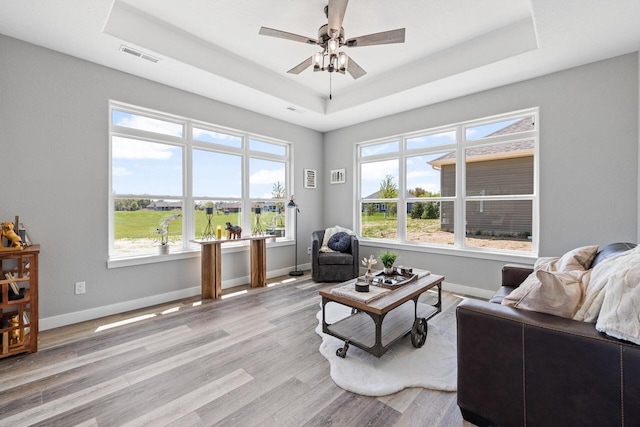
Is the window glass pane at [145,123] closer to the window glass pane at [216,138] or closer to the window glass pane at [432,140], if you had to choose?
the window glass pane at [216,138]

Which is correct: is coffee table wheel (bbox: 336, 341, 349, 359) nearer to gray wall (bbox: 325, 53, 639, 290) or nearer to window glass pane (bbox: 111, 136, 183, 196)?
gray wall (bbox: 325, 53, 639, 290)

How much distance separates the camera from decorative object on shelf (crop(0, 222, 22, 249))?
2428 millimetres

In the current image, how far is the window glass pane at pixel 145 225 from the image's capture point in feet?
11.5

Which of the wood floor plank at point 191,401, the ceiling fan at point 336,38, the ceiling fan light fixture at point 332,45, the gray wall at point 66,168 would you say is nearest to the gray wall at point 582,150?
the ceiling fan at point 336,38

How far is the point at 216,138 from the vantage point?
440 centimetres

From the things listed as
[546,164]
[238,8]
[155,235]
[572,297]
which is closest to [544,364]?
[572,297]

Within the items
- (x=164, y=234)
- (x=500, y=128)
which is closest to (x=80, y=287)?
(x=164, y=234)

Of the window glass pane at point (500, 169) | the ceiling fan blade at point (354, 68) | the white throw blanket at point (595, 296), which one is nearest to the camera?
the white throw blanket at point (595, 296)

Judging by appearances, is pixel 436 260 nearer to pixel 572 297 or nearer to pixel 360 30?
pixel 572 297

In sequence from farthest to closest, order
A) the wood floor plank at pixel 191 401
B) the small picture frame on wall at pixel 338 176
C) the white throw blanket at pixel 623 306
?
the small picture frame on wall at pixel 338 176 → the wood floor plank at pixel 191 401 → the white throw blanket at pixel 623 306

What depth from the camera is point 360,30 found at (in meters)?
3.04

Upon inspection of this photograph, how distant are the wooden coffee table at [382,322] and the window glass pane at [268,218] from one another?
2.57 m

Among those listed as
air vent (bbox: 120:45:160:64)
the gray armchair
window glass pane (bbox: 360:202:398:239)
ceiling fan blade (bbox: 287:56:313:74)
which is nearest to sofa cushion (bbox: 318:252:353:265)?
the gray armchair

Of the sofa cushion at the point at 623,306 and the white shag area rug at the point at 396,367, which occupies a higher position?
the sofa cushion at the point at 623,306
